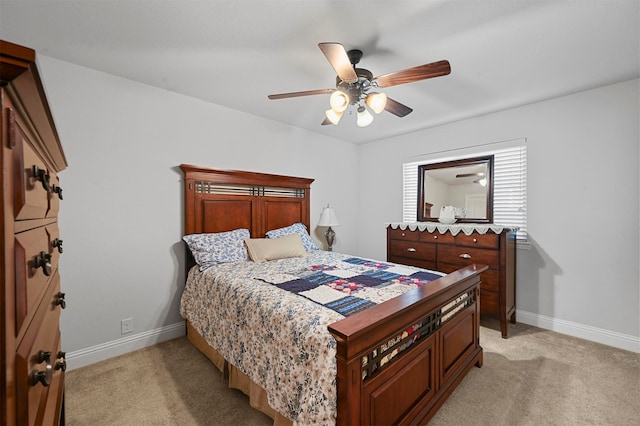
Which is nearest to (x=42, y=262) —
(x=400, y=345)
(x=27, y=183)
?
(x=27, y=183)

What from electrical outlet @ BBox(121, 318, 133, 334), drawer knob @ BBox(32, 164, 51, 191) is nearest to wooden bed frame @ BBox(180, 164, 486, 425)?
electrical outlet @ BBox(121, 318, 133, 334)

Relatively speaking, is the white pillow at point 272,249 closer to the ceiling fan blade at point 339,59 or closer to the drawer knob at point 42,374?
the ceiling fan blade at point 339,59

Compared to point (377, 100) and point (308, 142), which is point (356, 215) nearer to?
point (308, 142)

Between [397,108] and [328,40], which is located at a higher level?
[328,40]

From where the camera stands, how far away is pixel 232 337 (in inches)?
75.0

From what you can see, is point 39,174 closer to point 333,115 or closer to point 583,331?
point 333,115

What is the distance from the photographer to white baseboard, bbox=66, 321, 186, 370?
232cm

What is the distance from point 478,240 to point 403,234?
2.87ft

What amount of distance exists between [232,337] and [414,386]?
1180mm

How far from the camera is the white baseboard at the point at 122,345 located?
232cm

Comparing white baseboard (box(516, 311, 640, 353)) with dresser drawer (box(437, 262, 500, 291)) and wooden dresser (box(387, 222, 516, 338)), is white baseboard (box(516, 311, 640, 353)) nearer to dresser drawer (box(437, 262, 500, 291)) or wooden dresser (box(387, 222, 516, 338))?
wooden dresser (box(387, 222, 516, 338))

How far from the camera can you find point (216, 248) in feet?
9.08

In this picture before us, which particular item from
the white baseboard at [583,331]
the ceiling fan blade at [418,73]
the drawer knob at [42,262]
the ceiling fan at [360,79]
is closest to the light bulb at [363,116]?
the ceiling fan at [360,79]

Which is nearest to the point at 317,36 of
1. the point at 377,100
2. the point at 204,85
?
the point at 377,100
